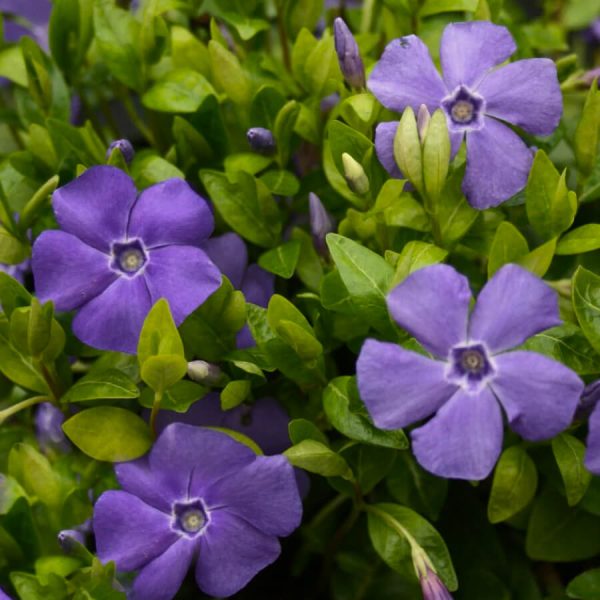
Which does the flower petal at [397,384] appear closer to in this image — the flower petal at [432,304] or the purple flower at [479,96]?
the flower petal at [432,304]

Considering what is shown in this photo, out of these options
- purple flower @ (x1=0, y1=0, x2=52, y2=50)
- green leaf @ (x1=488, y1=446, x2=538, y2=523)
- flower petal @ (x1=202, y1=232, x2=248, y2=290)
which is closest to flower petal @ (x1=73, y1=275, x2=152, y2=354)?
flower petal @ (x1=202, y1=232, x2=248, y2=290)

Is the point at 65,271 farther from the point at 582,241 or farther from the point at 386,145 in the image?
the point at 582,241

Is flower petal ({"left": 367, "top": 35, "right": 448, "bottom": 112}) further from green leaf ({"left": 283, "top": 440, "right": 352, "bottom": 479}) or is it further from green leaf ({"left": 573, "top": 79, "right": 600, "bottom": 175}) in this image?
green leaf ({"left": 283, "top": 440, "right": 352, "bottom": 479})

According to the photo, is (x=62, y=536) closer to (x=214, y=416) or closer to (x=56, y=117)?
(x=214, y=416)

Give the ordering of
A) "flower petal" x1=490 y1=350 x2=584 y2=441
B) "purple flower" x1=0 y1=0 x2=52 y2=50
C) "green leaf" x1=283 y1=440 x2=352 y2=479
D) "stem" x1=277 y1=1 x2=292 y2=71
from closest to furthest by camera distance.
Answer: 1. "flower petal" x1=490 y1=350 x2=584 y2=441
2. "green leaf" x1=283 y1=440 x2=352 y2=479
3. "stem" x1=277 y1=1 x2=292 y2=71
4. "purple flower" x1=0 y1=0 x2=52 y2=50

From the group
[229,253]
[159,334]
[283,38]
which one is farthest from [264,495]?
[283,38]

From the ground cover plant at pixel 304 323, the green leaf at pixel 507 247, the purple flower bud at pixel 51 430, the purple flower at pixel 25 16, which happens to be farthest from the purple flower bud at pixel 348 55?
the purple flower at pixel 25 16

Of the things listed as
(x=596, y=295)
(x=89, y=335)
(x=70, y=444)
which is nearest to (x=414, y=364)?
(x=596, y=295)
